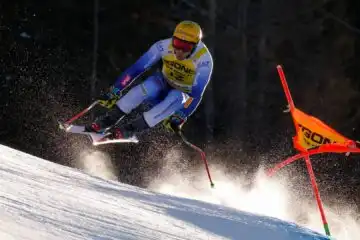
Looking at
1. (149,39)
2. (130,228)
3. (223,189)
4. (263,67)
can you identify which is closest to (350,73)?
(263,67)

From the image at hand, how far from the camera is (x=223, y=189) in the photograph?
860 cm

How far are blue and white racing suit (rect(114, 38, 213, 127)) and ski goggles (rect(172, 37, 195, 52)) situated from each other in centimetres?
15

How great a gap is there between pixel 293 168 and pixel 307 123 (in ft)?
37.8

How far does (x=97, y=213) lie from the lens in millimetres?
3484

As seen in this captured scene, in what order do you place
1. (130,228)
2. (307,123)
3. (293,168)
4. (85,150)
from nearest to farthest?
(130,228)
(307,123)
(85,150)
(293,168)

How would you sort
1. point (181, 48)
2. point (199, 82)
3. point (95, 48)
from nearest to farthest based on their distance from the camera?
point (181, 48) → point (199, 82) → point (95, 48)

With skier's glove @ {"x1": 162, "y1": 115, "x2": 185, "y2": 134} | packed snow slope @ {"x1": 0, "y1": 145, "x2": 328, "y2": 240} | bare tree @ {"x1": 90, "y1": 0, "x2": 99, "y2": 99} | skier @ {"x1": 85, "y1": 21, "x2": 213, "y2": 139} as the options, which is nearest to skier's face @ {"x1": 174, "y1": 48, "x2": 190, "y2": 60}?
skier @ {"x1": 85, "y1": 21, "x2": 213, "y2": 139}

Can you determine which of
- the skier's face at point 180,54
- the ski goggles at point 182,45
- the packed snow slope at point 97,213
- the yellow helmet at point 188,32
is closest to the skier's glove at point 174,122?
the skier's face at point 180,54

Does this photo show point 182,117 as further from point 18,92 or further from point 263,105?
point 263,105

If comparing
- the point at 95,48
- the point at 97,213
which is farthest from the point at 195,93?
the point at 95,48

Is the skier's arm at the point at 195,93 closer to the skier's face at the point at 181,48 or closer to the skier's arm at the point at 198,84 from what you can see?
the skier's arm at the point at 198,84

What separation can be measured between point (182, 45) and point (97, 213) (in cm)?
331

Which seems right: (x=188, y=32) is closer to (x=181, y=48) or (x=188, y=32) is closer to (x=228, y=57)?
(x=181, y=48)

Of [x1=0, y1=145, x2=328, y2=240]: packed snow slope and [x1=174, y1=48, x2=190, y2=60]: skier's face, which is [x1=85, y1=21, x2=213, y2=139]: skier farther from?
[x1=0, y1=145, x2=328, y2=240]: packed snow slope
